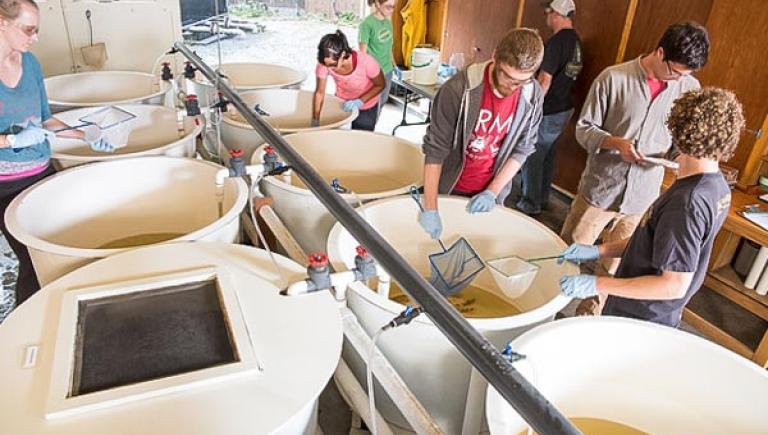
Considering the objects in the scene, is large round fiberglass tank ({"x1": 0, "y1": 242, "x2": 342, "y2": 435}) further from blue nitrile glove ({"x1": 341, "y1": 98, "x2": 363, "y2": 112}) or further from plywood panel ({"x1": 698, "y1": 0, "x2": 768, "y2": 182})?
plywood panel ({"x1": 698, "y1": 0, "x2": 768, "y2": 182})

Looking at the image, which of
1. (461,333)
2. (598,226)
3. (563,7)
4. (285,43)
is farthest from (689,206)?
(285,43)

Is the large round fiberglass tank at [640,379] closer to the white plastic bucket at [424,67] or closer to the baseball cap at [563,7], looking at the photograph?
the baseball cap at [563,7]

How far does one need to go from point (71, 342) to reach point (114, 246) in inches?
43.0

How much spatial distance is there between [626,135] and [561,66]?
125 cm

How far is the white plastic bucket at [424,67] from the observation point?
4.52 m

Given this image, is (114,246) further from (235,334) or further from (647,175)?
(647,175)

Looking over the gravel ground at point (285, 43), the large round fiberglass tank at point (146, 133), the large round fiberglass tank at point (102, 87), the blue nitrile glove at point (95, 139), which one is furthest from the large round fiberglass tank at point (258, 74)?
the blue nitrile glove at point (95, 139)

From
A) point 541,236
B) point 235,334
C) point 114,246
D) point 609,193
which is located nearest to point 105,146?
point 114,246

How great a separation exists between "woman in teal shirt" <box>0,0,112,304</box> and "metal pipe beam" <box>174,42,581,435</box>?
1.30m

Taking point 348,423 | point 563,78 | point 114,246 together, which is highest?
point 563,78

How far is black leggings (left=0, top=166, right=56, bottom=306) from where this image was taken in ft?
6.63

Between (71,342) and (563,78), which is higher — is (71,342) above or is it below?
below

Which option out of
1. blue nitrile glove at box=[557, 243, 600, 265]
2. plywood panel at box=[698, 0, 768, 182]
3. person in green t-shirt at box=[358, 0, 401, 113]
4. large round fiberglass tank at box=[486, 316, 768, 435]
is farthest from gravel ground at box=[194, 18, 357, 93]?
large round fiberglass tank at box=[486, 316, 768, 435]

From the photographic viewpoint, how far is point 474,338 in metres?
0.81
